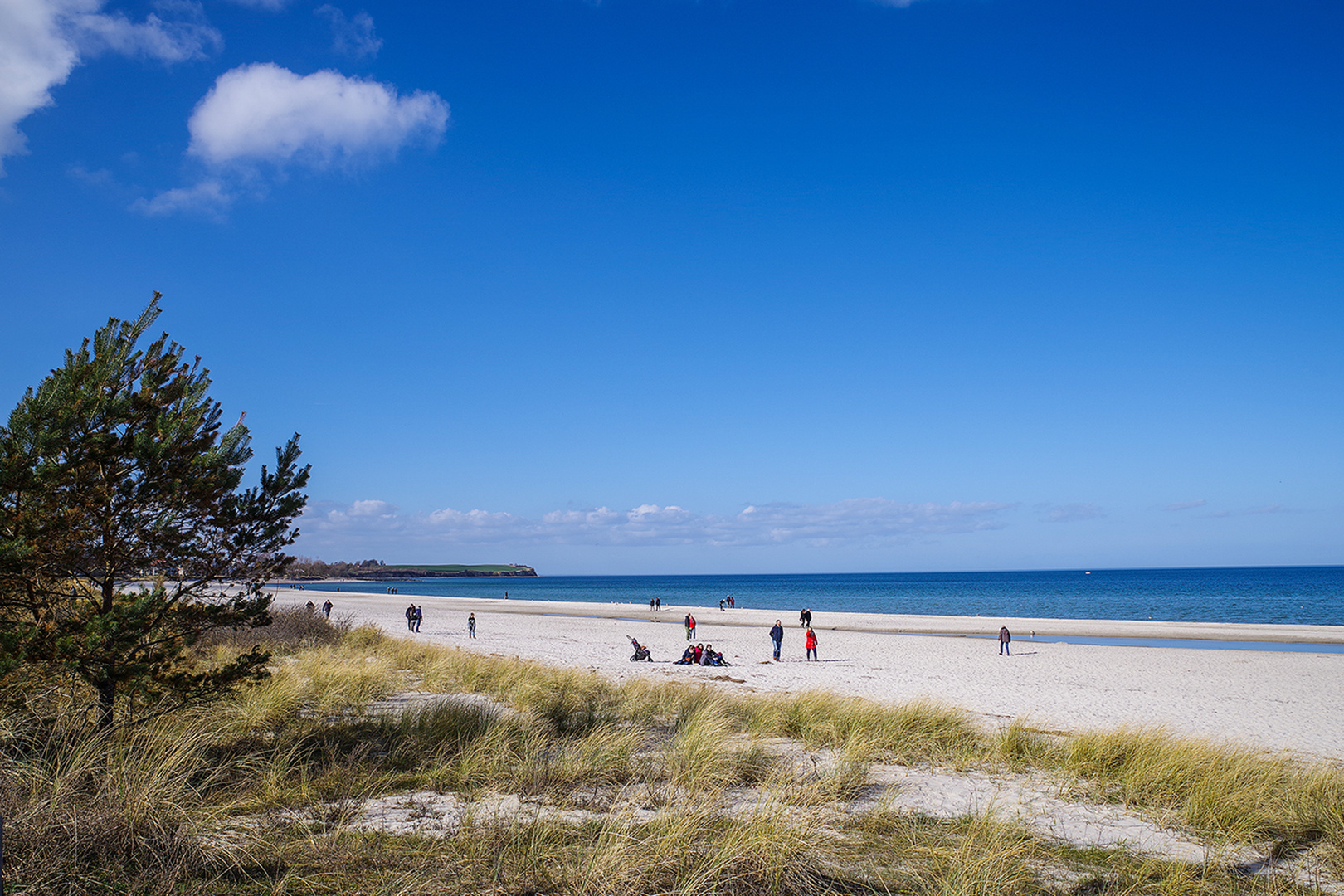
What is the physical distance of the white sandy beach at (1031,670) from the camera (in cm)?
1541

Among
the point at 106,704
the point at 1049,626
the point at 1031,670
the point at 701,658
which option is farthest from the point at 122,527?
the point at 1049,626

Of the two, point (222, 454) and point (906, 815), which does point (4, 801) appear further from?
point (906, 815)

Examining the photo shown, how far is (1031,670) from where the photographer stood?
81.0 ft

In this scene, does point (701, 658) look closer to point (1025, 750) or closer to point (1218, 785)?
point (1025, 750)

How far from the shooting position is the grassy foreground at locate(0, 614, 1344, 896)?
463cm

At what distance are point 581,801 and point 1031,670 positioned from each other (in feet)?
74.8

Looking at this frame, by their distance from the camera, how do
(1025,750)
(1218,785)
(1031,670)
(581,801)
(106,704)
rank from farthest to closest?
(1031,670), (1025,750), (1218,785), (106,704), (581,801)

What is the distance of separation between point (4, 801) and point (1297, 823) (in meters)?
9.87

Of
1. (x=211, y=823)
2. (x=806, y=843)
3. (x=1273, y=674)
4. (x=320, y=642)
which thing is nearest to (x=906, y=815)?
(x=806, y=843)

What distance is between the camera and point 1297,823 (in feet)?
20.9

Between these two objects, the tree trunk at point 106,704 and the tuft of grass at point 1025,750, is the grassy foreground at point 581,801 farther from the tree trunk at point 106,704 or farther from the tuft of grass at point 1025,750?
the tree trunk at point 106,704

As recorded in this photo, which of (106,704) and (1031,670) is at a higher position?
(106,704)

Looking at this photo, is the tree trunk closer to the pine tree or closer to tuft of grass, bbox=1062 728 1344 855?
the pine tree

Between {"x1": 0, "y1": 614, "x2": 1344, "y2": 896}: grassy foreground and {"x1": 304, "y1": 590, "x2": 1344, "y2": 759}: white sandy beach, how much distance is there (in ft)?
12.2
